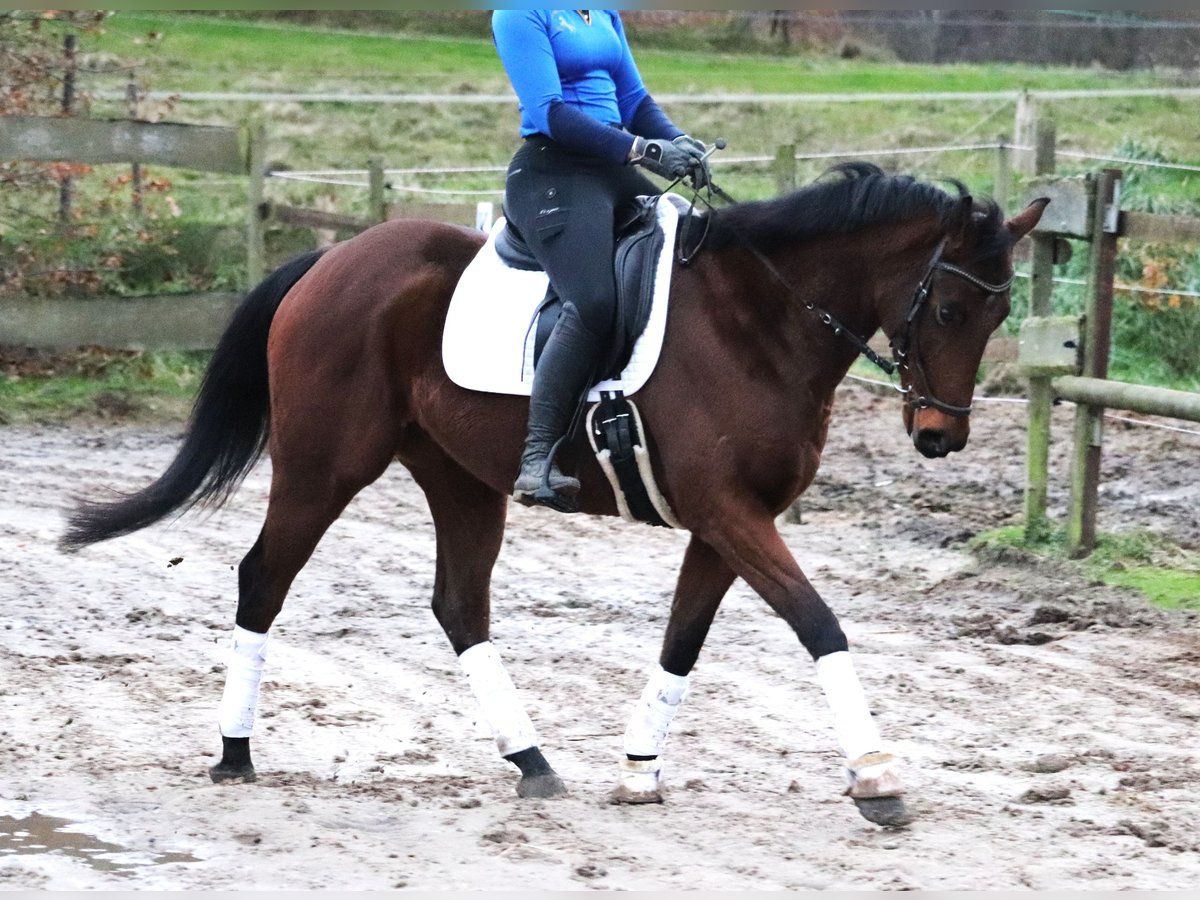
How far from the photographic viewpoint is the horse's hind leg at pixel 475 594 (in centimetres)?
523

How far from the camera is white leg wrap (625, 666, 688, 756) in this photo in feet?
16.8

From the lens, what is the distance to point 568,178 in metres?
5.26

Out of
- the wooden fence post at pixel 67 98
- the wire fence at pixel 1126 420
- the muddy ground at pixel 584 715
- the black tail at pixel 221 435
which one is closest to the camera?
the muddy ground at pixel 584 715

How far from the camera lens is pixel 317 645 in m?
7.03

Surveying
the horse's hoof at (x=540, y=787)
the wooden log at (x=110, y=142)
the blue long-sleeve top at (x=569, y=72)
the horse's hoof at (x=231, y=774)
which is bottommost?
the horse's hoof at (x=231, y=774)

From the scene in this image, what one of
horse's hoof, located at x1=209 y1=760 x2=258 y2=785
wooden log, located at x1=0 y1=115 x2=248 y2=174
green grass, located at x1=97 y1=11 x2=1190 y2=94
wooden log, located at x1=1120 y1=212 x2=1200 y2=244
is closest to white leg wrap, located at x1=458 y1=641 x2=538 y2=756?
horse's hoof, located at x1=209 y1=760 x2=258 y2=785

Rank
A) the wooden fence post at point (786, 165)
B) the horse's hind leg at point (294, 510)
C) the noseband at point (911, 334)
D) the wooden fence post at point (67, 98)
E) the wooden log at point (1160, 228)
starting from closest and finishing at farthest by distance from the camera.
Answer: the noseband at point (911, 334), the horse's hind leg at point (294, 510), the wooden log at point (1160, 228), the wooden fence post at point (786, 165), the wooden fence post at point (67, 98)

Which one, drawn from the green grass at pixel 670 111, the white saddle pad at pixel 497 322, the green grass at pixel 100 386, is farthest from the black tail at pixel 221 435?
the green grass at pixel 670 111

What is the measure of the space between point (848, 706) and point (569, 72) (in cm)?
229

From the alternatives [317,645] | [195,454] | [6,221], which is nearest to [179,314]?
[6,221]

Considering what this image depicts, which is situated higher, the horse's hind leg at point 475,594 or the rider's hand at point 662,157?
the rider's hand at point 662,157

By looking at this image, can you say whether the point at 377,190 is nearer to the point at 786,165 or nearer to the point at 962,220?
the point at 786,165

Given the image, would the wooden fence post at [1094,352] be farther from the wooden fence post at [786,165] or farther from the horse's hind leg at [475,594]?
the horse's hind leg at [475,594]

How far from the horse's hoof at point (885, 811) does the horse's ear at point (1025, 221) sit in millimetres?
1693
